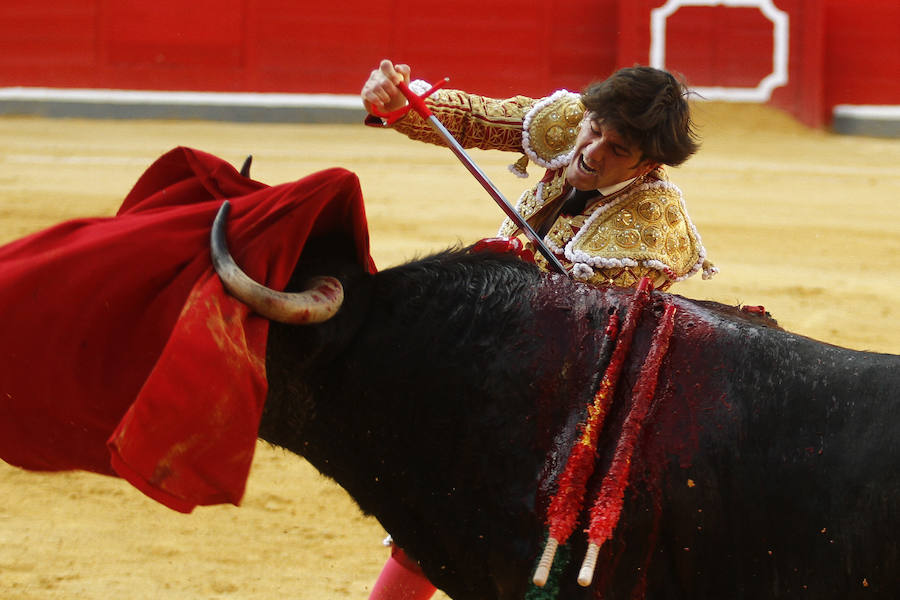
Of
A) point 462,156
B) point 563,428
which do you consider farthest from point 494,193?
point 563,428

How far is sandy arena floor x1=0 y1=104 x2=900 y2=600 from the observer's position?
289 cm

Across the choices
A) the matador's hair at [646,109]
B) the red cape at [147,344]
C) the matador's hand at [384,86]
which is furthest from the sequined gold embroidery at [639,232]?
the red cape at [147,344]

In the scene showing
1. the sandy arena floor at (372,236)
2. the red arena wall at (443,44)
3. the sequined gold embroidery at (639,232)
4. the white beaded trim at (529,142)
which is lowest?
the sandy arena floor at (372,236)

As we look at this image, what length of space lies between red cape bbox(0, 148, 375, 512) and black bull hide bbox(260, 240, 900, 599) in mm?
116

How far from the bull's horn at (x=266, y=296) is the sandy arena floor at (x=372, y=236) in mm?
1420

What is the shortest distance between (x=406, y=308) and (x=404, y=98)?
0.50m

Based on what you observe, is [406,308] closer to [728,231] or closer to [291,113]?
[728,231]

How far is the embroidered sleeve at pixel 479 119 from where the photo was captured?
2.21 meters

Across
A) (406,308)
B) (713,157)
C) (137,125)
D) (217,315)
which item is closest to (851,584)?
(406,308)

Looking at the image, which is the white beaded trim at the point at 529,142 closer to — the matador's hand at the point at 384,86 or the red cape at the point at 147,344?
the matador's hand at the point at 384,86

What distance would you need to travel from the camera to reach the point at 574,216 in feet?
7.11

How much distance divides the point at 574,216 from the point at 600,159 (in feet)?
0.68

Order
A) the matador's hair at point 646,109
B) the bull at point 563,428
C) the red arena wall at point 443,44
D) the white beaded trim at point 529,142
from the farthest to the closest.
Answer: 1. the red arena wall at point 443,44
2. the white beaded trim at point 529,142
3. the matador's hair at point 646,109
4. the bull at point 563,428

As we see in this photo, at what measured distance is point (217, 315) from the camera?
4.72 feet
